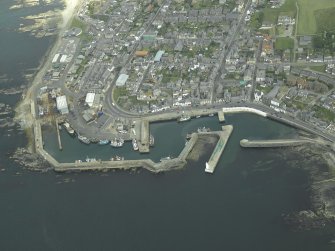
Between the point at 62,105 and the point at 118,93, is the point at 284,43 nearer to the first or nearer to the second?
the point at 118,93

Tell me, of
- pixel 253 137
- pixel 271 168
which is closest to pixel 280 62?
pixel 253 137

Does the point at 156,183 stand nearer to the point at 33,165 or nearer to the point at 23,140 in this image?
the point at 33,165

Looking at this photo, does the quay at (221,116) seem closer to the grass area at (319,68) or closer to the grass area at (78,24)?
the grass area at (319,68)

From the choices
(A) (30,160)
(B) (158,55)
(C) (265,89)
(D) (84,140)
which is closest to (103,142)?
(D) (84,140)

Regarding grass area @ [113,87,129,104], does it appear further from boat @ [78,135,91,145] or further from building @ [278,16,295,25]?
building @ [278,16,295,25]

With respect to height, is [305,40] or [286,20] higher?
[286,20]

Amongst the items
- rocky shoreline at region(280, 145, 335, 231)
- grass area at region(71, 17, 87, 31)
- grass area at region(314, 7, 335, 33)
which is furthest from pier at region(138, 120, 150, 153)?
grass area at region(314, 7, 335, 33)

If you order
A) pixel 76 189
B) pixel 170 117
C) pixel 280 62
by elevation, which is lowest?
pixel 76 189
